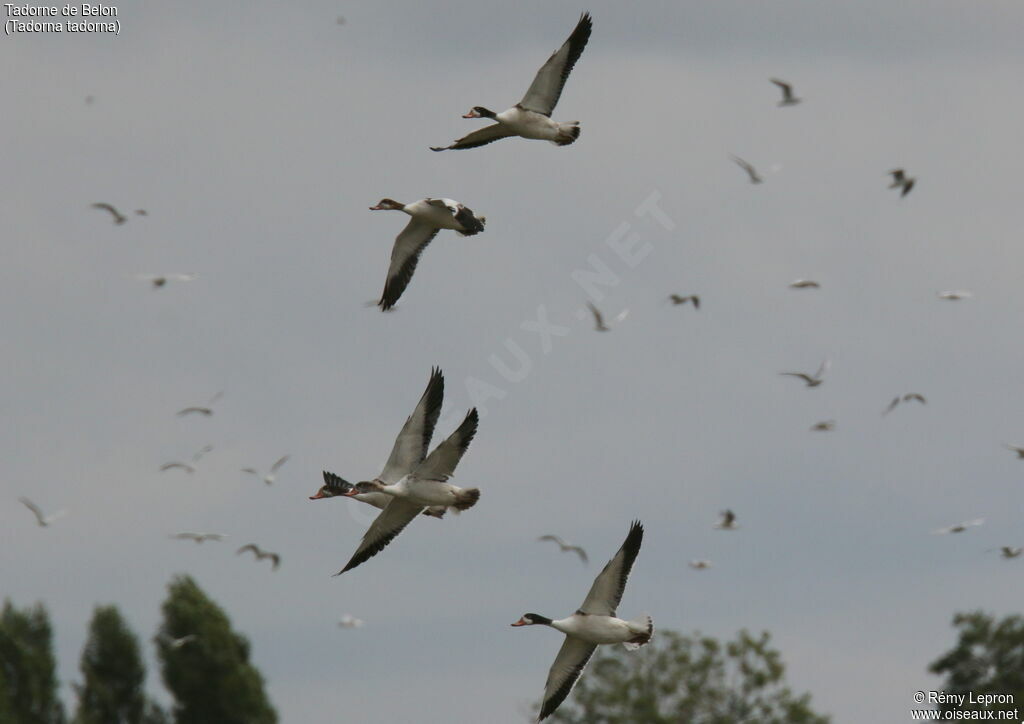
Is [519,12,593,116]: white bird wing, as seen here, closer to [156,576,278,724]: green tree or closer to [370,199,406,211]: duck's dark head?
[370,199,406,211]: duck's dark head

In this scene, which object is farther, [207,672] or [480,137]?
[207,672]

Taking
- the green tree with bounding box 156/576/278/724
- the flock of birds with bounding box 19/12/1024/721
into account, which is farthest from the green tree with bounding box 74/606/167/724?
the flock of birds with bounding box 19/12/1024/721

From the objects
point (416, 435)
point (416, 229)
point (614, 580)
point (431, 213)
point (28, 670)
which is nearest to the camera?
point (614, 580)

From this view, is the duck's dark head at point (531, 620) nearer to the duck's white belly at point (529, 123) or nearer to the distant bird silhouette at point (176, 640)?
the duck's white belly at point (529, 123)

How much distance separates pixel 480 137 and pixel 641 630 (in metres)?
7.44

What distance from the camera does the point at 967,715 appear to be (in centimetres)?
4994

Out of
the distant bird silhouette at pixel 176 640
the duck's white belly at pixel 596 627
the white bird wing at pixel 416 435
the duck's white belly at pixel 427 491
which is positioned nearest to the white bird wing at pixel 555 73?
the white bird wing at pixel 416 435

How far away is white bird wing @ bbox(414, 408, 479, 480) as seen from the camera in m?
24.3

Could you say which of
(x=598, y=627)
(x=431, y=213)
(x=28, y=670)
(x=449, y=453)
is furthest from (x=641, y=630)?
(x=28, y=670)

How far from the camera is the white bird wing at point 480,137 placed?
1071 inches

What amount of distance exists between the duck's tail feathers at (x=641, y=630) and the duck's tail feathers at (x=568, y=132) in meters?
6.49

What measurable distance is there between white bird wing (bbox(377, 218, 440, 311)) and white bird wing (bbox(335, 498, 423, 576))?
11.6 ft

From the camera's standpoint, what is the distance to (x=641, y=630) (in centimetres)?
2395

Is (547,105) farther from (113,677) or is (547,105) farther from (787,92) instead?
(113,677)
